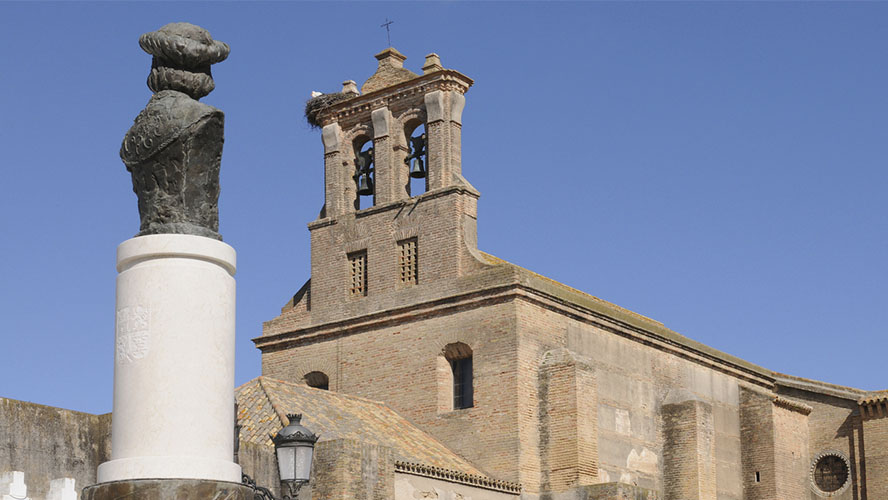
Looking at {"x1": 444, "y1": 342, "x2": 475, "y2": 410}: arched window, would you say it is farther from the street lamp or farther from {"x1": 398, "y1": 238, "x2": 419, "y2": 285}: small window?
the street lamp

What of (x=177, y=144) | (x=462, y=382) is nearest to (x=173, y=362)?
(x=177, y=144)

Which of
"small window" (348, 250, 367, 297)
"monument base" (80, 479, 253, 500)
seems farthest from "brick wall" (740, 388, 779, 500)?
"monument base" (80, 479, 253, 500)

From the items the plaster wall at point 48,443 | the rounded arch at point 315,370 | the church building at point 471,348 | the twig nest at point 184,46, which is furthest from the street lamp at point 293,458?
the rounded arch at point 315,370

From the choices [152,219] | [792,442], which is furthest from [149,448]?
[792,442]

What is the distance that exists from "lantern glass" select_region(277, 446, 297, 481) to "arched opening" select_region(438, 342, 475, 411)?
13.3 meters

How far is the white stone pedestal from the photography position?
5844mm

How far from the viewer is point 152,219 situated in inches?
249

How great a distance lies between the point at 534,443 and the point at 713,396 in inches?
249

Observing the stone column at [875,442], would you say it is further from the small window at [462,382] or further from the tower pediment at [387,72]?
the tower pediment at [387,72]

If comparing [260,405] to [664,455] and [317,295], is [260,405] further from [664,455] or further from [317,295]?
[664,455]

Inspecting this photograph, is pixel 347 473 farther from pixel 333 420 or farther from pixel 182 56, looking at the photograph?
pixel 182 56

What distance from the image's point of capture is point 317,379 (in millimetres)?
24422

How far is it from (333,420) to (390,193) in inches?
210

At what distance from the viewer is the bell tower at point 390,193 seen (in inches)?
920
